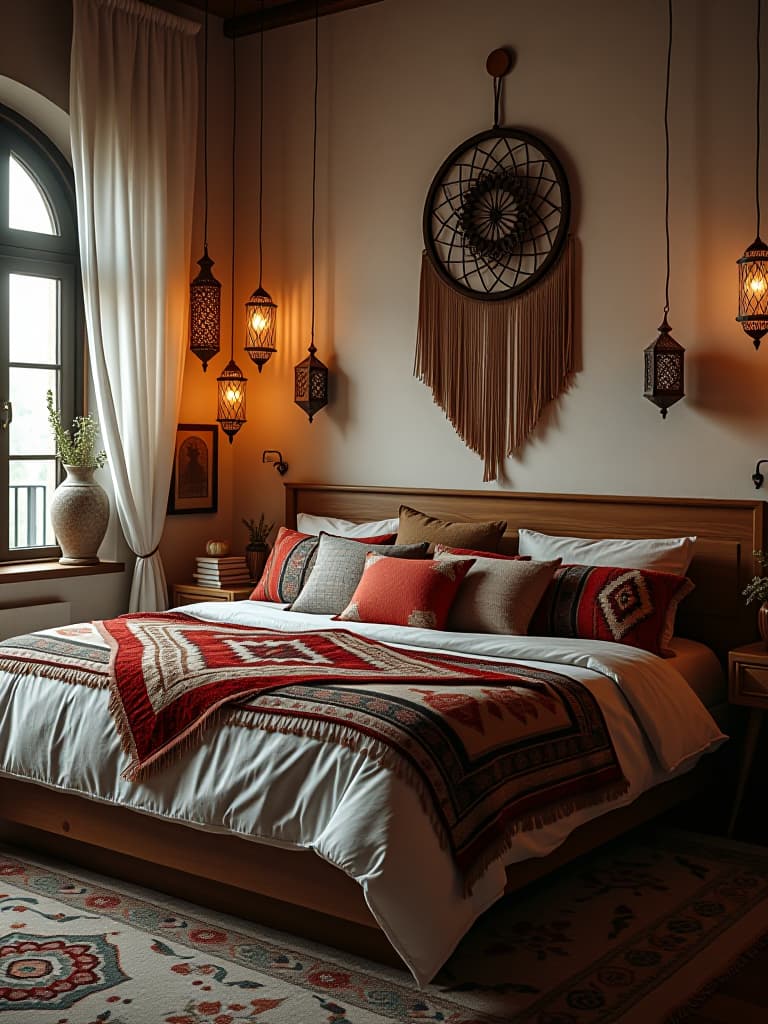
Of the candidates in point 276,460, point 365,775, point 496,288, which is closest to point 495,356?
point 496,288

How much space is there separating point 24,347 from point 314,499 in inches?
56.7

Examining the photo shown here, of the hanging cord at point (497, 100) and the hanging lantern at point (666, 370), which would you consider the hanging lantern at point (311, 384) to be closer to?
the hanging cord at point (497, 100)

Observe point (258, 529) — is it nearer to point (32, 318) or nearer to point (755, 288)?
point (32, 318)

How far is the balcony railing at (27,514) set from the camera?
505 cm

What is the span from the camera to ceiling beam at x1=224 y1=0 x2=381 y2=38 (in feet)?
17.3

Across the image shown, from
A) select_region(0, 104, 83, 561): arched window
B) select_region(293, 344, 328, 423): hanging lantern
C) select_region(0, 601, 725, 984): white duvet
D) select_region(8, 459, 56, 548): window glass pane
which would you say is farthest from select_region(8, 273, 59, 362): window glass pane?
select_region(0, 601, 725, 984): white duvet

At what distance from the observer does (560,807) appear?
3137mm

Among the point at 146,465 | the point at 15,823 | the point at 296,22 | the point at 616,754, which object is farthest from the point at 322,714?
the point at 296,22

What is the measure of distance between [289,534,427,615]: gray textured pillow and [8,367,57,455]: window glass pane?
1410 millimetres

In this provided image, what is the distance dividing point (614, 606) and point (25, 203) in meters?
3.05

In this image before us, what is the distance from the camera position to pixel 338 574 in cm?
450

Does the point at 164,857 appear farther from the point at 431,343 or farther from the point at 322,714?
the point at 431,343

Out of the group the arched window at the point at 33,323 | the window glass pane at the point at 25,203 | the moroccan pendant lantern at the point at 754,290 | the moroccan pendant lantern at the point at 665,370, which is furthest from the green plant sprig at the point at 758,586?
the window glass pane at the point at 25,203

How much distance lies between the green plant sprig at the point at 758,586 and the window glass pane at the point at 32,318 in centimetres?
307
